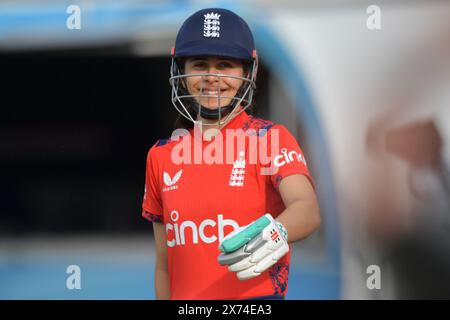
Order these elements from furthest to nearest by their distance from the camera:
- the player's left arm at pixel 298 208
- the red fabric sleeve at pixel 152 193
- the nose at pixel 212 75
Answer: the red fabric sleeve at pixel 152 193, the nose at pixel 212 75, the player's left arm at pixel 298 208

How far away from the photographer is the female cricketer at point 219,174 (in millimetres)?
2039

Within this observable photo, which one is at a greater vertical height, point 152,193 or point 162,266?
point 152,193

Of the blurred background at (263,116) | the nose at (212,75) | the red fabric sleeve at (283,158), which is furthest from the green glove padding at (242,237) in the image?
the blurred background at (263,116)

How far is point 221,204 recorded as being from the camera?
2070 mm

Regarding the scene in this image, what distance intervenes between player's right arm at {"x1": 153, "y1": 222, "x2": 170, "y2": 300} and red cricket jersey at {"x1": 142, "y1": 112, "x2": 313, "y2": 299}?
0.40ft

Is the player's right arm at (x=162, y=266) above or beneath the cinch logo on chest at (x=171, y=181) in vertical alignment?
beneath

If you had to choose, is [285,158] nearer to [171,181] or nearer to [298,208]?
[298,208]

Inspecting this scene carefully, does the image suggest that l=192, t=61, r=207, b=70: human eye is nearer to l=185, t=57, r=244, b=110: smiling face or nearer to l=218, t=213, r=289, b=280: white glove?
l=185, t=57, r=244, b=110: smiling face

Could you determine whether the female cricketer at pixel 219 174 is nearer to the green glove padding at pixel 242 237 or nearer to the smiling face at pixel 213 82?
the smiling face at pixel 213 82

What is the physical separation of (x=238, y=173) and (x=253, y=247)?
371 mm

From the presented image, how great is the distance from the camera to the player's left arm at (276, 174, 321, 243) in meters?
1.88

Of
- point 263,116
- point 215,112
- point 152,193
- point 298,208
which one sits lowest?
point 298,208

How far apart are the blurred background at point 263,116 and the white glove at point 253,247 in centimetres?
221

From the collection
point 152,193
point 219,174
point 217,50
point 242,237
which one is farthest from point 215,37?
point 242,237
